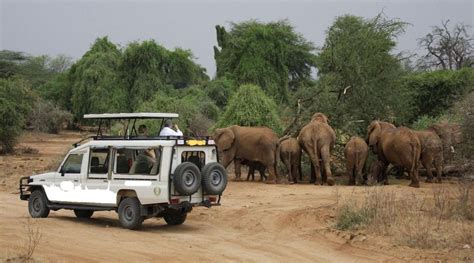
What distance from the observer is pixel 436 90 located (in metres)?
33.2

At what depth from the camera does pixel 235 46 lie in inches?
1820

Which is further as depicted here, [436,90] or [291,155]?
[436,90]

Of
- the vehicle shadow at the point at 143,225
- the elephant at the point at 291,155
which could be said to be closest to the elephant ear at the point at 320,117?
the elephant at the point at 291,155

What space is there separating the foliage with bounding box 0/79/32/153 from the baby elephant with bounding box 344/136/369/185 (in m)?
20.1

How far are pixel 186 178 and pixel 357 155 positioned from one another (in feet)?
31.1

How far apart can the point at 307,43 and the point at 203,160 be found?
39157mm

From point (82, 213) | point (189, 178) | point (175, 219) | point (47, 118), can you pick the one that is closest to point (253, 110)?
point (82, 213)

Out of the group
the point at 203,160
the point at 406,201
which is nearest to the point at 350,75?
the point at 406,201

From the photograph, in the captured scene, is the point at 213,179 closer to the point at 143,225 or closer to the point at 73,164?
the point at 143,225

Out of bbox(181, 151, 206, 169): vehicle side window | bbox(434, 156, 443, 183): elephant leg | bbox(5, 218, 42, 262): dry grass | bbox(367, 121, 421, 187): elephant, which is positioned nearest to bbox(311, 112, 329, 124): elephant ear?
bbox(367, 121, 421, 187): elephant

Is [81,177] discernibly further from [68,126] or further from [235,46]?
[68,126]

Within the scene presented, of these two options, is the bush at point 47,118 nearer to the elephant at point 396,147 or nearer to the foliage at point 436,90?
the foliage at point 436,90

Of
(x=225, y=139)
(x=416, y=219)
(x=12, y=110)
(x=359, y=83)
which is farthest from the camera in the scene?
(x=12, y=110)

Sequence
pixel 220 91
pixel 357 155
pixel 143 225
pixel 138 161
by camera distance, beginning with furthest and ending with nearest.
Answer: pixel 220 91
pixel 357 155
pixel 143 225
pixel 138 161
